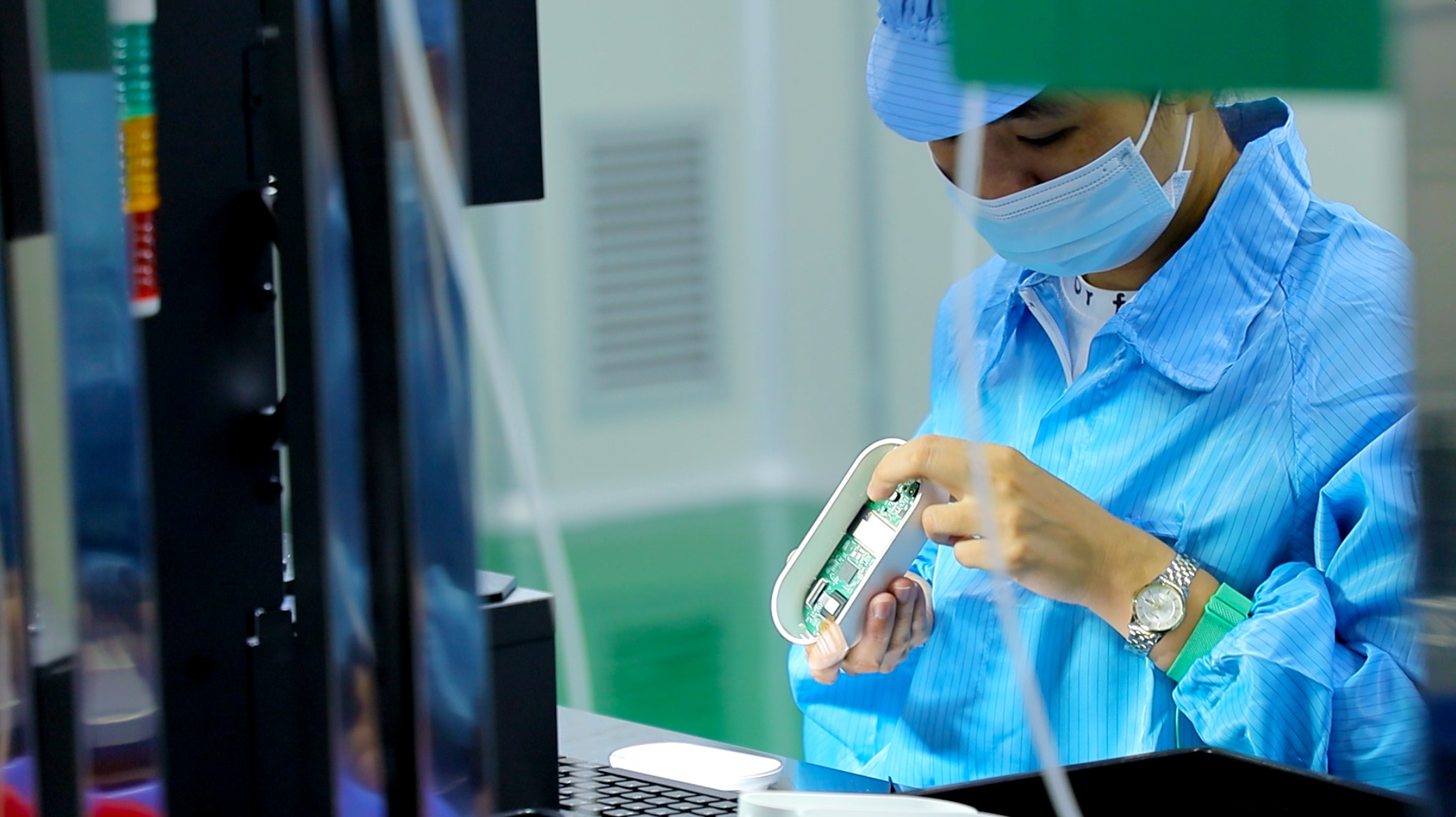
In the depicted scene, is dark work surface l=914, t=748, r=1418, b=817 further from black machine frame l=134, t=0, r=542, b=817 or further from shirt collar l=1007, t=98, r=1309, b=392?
shirt collar l=1007, t=98, r=1309, b=392

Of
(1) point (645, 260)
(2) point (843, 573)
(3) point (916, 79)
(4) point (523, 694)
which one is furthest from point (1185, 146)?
(1) point (645, 260)

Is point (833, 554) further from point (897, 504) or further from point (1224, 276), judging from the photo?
point (1224, 276)

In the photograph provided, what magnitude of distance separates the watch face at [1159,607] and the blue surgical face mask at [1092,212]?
31 cm

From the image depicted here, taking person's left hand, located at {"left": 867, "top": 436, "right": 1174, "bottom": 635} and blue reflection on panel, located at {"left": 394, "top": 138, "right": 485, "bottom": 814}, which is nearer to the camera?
blue reflection on panel, located at {"left": 394, "top": 138, "right": 485, "bottom": 814}

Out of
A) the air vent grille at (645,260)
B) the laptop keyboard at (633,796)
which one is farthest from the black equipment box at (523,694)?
the air vent grille at (645,260)

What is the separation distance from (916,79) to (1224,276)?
315 millimetres

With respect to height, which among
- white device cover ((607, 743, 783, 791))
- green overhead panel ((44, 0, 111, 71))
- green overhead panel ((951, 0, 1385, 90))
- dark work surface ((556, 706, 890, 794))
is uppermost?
green overhead panel ((44, 0, 111, 71))

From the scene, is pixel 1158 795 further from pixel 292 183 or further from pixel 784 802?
pixel 292 183

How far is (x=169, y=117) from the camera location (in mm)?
721

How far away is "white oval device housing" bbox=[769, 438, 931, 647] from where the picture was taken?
1.20 m

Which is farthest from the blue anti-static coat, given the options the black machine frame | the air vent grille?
the air vent grille

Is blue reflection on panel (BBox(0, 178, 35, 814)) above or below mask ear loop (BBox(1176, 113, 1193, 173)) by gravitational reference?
below

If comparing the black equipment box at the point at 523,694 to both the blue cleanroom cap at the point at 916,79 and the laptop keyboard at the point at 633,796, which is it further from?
the blue cleanroom cap at the point at 916,79

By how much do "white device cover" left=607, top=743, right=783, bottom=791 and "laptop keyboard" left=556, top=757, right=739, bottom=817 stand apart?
10 mm
